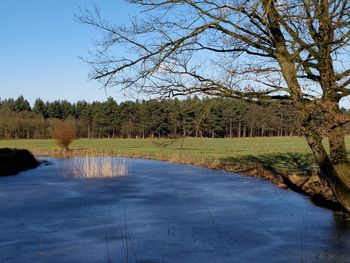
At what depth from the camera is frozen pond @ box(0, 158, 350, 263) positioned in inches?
364

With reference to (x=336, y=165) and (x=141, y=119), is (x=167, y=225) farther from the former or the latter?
(x=141, y=119)

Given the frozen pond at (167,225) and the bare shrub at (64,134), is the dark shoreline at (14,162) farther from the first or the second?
the bare shrub at (64,134)

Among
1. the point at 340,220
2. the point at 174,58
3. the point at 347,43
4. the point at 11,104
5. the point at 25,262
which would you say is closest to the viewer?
the point at 25,262

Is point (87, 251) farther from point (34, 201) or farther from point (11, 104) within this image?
point (11, 104)

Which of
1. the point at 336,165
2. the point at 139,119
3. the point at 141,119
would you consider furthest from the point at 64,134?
the point at 336,165

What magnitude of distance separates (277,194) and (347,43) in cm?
918

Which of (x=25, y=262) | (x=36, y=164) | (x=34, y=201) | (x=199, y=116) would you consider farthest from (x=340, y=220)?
(x=36, y=164)

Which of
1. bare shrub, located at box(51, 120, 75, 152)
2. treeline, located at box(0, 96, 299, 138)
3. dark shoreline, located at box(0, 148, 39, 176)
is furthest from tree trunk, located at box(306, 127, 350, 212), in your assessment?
bare shrub, located at box(51, 120, 75, 152)

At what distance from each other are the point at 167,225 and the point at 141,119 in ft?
90.3

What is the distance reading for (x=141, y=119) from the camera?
1549 inches

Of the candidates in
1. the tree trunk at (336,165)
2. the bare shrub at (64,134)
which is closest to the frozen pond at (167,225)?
the tree trunk at (336,165)

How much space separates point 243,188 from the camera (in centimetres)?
2041

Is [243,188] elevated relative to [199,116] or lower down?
lower down

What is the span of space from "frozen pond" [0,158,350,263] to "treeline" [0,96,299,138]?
2583 mm
